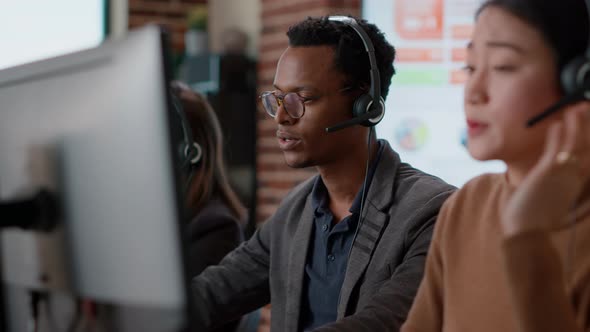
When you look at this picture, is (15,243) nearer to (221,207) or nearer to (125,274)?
(125,274)

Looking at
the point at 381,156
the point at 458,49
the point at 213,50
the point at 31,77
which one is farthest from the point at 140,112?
the point at 213,50

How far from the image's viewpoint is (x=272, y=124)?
4.09 m

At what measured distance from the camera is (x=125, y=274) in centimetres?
87

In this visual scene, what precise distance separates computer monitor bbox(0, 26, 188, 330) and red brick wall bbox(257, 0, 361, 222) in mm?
2799

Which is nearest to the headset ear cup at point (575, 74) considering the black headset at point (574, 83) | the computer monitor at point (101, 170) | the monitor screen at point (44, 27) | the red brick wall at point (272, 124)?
the black headset at point (574, 83)

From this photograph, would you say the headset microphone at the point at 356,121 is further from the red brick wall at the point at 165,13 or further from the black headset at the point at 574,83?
the red brick wall at the point at 165,13

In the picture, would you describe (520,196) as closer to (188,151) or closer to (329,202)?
(329,202)

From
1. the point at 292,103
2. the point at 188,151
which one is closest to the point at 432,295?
the point at 292,103

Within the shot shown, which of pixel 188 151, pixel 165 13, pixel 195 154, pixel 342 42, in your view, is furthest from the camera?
pixel 165 13

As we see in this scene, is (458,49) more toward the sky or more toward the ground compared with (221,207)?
more toward the sky

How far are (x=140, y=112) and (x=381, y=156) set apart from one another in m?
0.90

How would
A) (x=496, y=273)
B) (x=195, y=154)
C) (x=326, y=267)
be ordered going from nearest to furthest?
(x=496, y=273)
(x=326, y=267)
(x=195, y=154)

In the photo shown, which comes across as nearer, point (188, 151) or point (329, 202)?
point (329, 202)

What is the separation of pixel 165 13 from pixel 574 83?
4.61m
